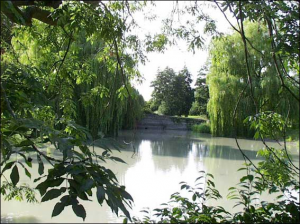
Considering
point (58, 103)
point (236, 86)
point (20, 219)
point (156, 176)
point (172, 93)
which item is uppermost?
point (172, 93)

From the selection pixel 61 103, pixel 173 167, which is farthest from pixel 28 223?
pixel 173 167

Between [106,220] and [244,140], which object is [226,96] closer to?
[244,140]

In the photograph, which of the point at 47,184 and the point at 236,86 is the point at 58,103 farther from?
the point at 236,86

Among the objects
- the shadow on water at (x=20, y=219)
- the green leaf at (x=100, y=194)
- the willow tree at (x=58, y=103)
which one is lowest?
the shadow on water at (x=20, y=219)

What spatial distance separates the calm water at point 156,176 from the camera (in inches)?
143

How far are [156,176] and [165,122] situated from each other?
40.4 feet

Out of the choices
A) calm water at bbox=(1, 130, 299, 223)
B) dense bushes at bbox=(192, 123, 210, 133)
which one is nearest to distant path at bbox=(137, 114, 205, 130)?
dense bushes at bbox=(192, 123, 210, 133)

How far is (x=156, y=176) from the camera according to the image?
591 centimetres

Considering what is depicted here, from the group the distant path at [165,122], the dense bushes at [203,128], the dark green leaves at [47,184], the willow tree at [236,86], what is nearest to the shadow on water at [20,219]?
the dark green leaves at [47,184]

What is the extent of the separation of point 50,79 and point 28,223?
7.80 feet

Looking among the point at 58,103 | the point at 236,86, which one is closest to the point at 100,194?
the point at 58,103

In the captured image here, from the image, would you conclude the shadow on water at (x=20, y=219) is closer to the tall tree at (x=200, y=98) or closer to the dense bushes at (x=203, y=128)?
the dense bushes at (x=203, y=128)

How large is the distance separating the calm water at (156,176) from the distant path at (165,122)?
23.0 ft

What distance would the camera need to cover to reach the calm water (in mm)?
3633
